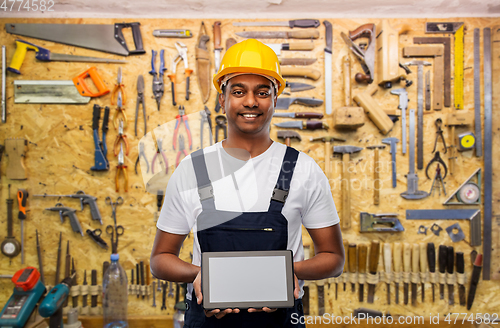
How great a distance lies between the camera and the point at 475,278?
2.16 m

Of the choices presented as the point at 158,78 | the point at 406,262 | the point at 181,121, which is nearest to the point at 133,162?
the point at 181,121

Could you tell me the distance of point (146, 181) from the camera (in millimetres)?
2246

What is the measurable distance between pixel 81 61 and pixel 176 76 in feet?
2.45

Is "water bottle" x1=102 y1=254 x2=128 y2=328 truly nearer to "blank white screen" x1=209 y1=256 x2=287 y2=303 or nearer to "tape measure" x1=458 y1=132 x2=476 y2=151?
"blank white screen" x1=209 y1=256 x2=287 y2=303

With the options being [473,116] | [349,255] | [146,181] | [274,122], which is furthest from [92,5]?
[473,116]

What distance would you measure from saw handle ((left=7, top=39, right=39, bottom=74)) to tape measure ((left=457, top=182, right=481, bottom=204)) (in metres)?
3.46

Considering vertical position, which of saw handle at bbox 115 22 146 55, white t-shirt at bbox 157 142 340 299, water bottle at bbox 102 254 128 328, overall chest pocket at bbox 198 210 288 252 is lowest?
water bottle at bbox 102 254 128 328

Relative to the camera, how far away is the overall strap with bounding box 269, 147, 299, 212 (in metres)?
1.05

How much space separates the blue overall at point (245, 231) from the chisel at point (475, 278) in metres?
1.88

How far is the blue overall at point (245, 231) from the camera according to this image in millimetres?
1023

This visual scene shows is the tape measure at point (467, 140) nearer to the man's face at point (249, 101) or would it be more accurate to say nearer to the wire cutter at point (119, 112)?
the man's face at point (249, 101)

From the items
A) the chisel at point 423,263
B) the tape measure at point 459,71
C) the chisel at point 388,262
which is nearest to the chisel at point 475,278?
the chisel at point 423,263

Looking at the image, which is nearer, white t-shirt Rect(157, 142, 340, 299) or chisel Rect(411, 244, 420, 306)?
white t-shirt Rect(157, 142, 340, 299)

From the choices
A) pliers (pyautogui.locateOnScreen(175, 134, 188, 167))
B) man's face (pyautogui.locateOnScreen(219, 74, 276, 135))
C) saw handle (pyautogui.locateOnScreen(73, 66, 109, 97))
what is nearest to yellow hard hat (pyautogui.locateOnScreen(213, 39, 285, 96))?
man's face (pyautogui.locateOnScreen(219, 74, 276, 135))
